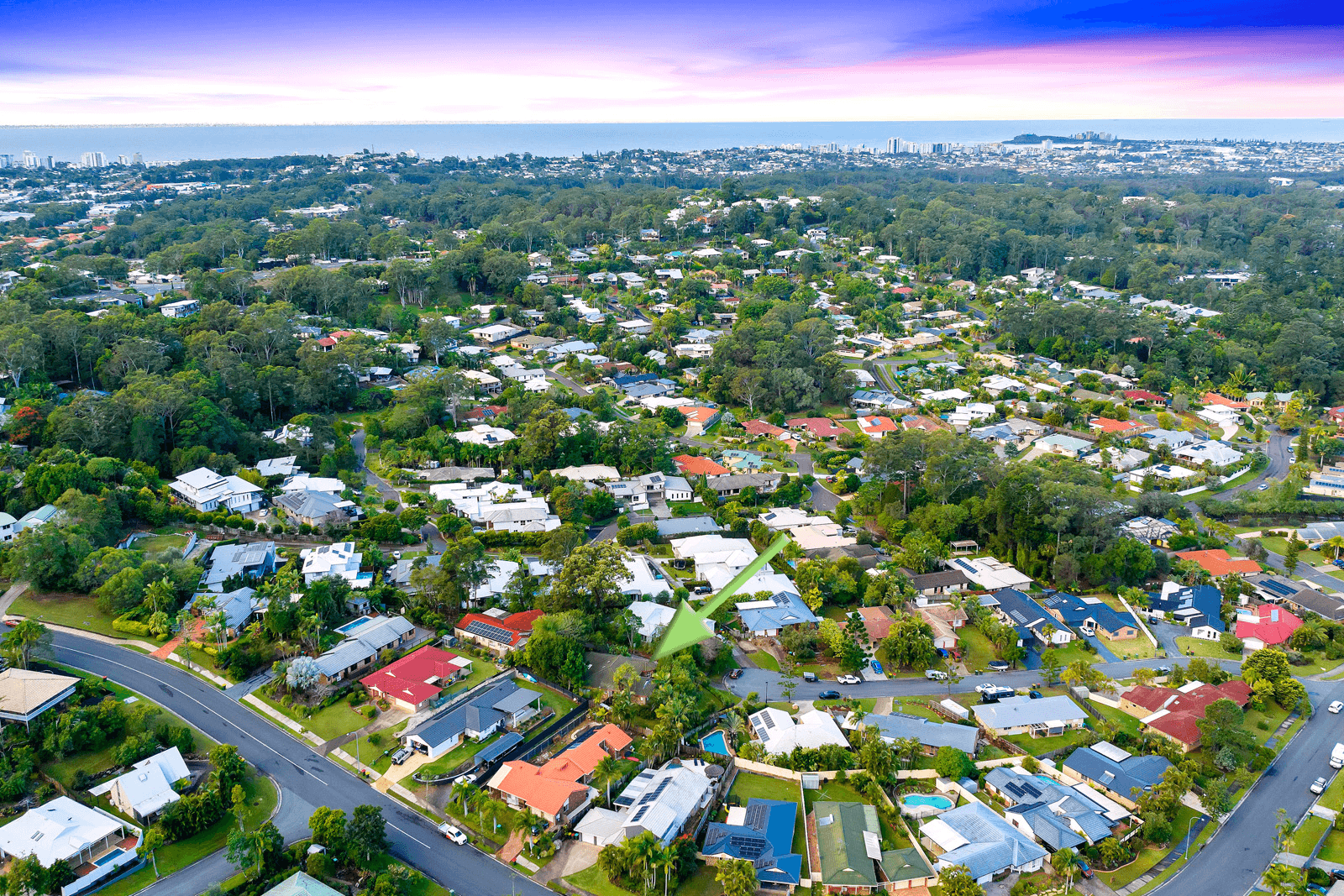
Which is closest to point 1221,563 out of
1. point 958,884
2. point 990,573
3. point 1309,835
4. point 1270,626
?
point 1270,626

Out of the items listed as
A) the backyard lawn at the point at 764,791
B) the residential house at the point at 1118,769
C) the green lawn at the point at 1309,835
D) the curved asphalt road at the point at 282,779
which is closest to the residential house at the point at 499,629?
the curved asphalt road at the point at 282,779

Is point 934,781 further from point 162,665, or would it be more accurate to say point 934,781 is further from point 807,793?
point 162,665

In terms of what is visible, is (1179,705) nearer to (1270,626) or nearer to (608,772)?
(1270,626)

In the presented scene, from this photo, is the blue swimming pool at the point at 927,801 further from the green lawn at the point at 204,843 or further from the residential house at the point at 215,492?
the residential house at the point at 215,492

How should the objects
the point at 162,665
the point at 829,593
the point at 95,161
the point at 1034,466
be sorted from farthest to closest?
the point at 95,161, the point at 1034,466, the point at 829,593, the point at 162,665

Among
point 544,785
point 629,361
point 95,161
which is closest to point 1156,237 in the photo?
point 629,361

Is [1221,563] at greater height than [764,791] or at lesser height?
greater

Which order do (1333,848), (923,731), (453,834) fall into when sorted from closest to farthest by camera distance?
(453,834)
(1333,848)
(923,731)
